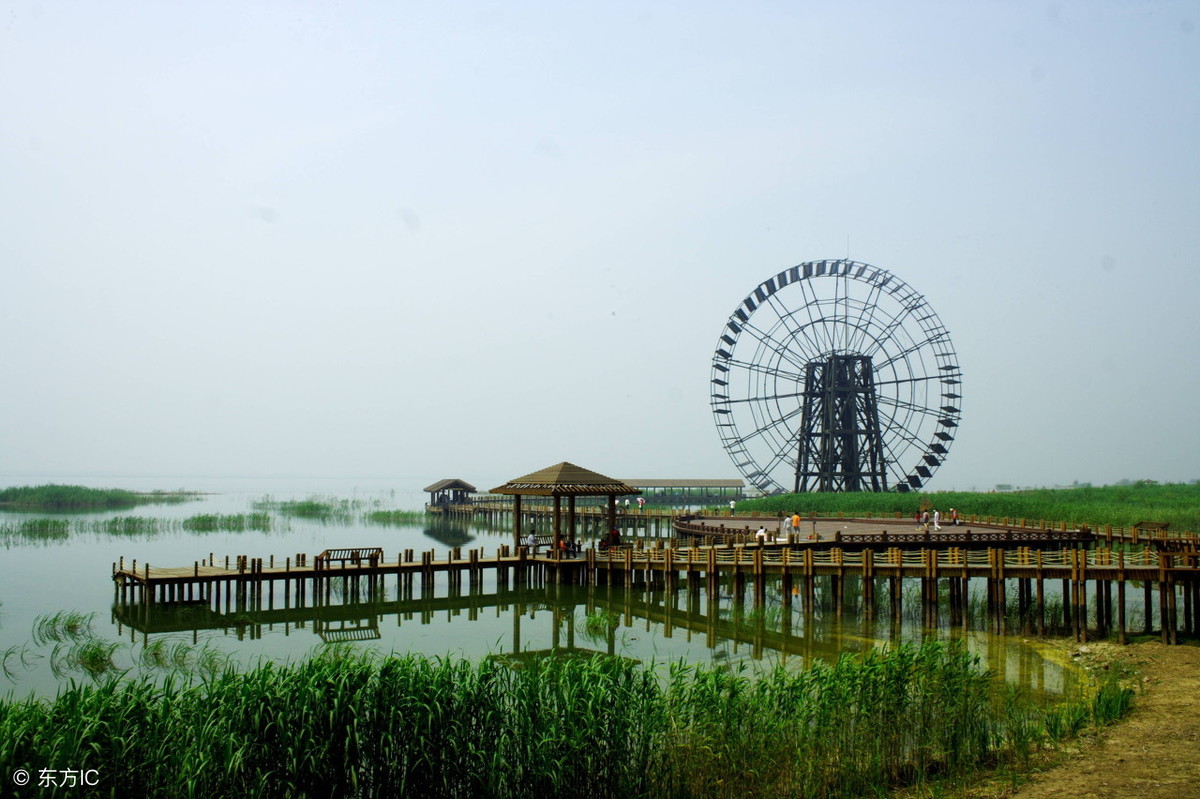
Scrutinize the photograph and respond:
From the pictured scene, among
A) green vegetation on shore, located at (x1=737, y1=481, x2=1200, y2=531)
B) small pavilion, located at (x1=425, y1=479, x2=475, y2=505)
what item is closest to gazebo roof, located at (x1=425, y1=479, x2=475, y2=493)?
small pavilion, located at (x1=425, y1=479, x2=475, y2=505)

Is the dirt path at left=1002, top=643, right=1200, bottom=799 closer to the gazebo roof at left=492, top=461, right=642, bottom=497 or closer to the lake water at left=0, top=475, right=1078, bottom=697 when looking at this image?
the lake water at left=0, top=475, right=1078, bottom=697

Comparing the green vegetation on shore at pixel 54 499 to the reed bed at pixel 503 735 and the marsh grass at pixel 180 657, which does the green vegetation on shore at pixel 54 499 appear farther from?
the reed bed at pixel 503 735

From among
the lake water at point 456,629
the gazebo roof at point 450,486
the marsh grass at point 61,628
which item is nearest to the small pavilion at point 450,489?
the gazebo roof at point 450,486

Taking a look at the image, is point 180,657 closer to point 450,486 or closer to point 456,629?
point 456,629

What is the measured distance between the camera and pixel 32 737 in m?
9.04

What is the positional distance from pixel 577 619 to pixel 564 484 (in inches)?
311

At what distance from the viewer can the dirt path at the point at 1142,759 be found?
33.7ft

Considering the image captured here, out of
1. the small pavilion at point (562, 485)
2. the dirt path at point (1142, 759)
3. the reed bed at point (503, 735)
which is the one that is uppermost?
the small pavilion at point (562, 485)

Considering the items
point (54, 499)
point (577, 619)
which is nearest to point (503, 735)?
point (577, 619)

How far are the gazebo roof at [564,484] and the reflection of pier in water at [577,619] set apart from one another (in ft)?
11.8

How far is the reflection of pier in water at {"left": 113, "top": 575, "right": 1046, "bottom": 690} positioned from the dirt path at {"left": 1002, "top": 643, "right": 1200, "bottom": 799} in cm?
412

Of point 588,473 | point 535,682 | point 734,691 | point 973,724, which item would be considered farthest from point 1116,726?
point 588,473

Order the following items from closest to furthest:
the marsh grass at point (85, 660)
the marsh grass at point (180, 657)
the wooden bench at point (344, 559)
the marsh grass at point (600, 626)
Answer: the marsh grass at point (85, 660)
the marsh grass at point (180, 657)
the marsh grass at point (600, 626)
the wooden bench at point (344, 559)

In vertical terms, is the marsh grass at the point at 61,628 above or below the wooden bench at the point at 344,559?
below
